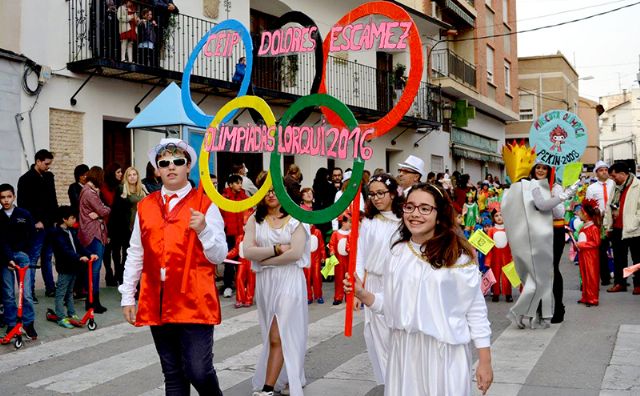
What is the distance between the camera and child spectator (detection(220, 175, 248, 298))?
1046 centimetres

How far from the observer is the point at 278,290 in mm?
5453

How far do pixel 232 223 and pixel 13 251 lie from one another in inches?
158

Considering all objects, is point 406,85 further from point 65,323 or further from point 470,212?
point 470,212

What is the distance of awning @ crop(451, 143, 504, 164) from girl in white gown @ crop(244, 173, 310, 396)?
2332cm

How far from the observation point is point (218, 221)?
4383mm

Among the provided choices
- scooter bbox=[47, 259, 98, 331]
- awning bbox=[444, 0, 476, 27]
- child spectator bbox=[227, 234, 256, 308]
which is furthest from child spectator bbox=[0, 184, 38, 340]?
awning bbox=[444, 0, 476, 27]

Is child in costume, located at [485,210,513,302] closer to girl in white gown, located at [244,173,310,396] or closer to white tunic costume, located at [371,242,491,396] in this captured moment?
girl in white gown, located at [244,173,310,396]

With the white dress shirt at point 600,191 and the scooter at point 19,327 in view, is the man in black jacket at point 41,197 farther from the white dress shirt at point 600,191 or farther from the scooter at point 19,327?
the white dress shirt at point 600,191

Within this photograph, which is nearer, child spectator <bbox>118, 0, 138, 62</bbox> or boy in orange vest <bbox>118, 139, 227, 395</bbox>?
boy in orange vest <bbox>118, 139, 227, 395</bbox>

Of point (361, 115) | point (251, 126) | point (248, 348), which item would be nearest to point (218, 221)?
point (251, 126)

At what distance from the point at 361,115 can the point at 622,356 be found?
14016mm

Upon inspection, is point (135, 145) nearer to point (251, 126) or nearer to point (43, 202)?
point (43, 202)

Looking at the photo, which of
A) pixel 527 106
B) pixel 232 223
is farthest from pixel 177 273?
pixel 527 106

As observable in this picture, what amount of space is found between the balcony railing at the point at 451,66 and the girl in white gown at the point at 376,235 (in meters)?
21.4
